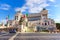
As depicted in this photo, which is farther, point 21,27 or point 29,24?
point 29,24

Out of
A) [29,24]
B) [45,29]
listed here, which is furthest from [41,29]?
[29,24]

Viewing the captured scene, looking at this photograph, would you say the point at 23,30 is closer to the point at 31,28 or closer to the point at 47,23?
the point at 31,28

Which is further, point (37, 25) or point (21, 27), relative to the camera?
point (37, 25)

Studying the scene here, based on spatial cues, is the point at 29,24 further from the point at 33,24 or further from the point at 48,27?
the point at 48,27

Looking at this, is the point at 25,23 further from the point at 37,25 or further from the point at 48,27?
the point at 48,27

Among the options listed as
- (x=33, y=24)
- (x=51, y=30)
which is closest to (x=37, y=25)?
(x=33, y=24)

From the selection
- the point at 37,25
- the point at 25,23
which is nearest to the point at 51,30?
the point at 37,25

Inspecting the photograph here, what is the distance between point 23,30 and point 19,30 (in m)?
0.47

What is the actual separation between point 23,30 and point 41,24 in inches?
110

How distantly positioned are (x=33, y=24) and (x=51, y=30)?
80.0 inches

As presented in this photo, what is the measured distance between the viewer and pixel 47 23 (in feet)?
62.0

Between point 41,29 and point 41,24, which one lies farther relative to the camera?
point 41,24

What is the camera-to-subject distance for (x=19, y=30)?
17.1 m

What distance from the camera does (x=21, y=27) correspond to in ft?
56.1
